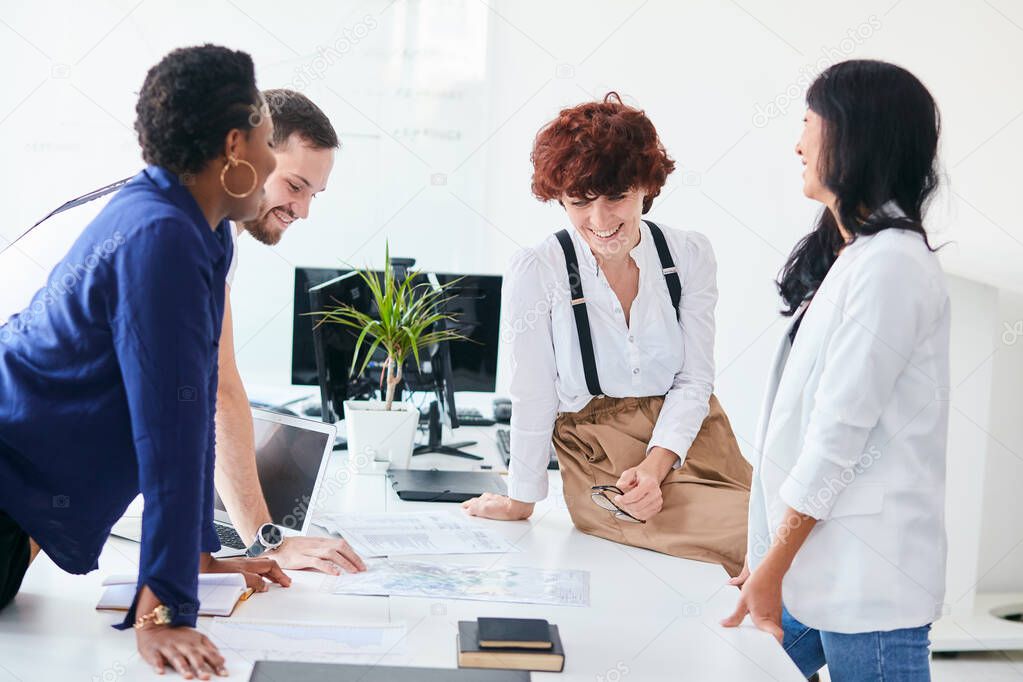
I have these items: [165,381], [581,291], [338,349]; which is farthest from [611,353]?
[338,349]

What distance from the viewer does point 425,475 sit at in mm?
2676

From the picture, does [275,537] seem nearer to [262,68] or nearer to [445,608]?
[445,608]

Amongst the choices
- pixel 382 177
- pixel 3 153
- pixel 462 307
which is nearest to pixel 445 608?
pixel 462 307

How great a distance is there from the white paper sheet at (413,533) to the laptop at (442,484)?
0.69 ft

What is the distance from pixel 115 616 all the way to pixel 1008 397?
3027 millimetres

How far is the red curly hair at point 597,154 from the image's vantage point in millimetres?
2092

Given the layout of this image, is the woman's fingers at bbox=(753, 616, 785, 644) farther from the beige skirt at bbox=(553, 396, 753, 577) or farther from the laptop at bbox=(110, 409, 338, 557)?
the laptop at bbox=(110, 409, 338, 557)

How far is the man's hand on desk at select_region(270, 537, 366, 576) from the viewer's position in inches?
70.1

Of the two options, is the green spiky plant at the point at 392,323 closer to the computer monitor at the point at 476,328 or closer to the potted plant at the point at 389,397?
the potted plant at the point at 389,397

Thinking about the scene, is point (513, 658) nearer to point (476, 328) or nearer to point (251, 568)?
point (251, 568)

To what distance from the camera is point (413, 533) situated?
2047 mm

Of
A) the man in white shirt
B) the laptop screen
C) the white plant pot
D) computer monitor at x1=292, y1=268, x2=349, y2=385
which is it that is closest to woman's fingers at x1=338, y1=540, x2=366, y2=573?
the man in white shirt

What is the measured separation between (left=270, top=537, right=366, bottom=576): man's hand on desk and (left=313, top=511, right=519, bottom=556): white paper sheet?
3.7 inches

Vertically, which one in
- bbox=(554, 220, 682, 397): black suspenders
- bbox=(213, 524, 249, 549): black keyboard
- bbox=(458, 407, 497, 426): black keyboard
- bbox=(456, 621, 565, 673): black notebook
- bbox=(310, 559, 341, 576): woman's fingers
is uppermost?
bbox=(554, 220, 682, 397): black suspenders
